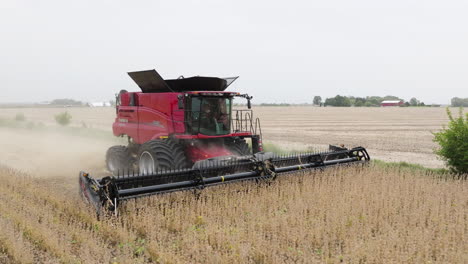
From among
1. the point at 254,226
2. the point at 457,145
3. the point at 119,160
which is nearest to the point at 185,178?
the point at 254,226

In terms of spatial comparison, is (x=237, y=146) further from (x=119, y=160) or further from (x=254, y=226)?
(x=254, y=226)

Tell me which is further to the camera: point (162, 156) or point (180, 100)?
point (180, 100)

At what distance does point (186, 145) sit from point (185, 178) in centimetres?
196

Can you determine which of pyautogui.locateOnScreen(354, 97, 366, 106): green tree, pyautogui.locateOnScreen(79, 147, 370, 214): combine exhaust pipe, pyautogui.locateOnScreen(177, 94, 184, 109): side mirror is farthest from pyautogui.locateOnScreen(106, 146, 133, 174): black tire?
pyautogui.locateOnScreen(354, 97, 366, 106): green tree

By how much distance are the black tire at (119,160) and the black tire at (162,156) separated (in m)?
2.09

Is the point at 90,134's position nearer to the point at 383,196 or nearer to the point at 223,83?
the point at 223,83

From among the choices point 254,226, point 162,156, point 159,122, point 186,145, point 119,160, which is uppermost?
point 159,122

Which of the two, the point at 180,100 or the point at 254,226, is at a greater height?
the point at 180,100

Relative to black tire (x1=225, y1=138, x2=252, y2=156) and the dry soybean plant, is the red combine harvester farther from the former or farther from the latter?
the dry soybean plant

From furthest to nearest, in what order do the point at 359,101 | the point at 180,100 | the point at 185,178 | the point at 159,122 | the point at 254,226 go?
the point at 359,101 → the point at 159,122 → the point at 180,100 → the point at 185,178 → the point at 254,226

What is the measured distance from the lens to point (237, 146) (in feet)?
27.5

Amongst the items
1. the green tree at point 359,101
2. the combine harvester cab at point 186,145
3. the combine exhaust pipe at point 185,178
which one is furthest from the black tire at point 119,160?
the green tree at point 359,101

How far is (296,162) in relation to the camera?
7328 millimetres

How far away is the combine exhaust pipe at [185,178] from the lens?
5.05m
